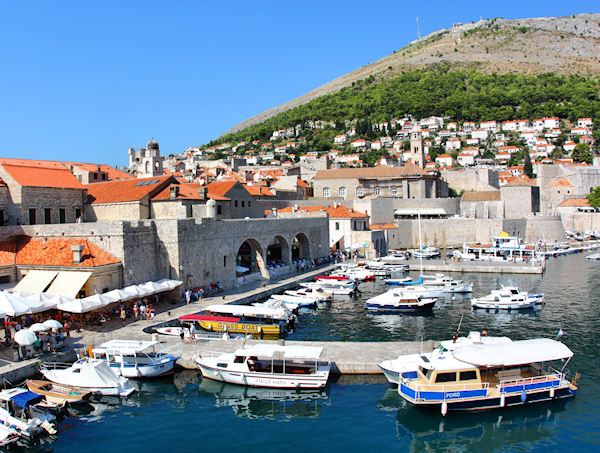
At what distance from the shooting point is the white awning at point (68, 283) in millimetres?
19609

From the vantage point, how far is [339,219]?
1838 inches

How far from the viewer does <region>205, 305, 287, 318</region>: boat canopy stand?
838 inches

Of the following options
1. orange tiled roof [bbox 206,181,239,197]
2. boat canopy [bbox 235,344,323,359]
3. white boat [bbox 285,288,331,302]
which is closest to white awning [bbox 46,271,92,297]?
boat canopy [bbox 235,344,323,359]

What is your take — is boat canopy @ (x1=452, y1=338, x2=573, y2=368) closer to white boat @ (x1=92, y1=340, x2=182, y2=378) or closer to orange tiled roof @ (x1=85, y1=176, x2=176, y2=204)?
white boat @ (x1=92, y1=340, x2=182, y2=378)

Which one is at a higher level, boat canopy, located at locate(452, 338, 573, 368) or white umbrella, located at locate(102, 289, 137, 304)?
white umbrella, located at locate(102, 289, 137, 304)

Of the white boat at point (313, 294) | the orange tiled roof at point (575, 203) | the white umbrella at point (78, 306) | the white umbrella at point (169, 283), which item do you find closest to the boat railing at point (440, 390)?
the white umbrella at point (78, 306)

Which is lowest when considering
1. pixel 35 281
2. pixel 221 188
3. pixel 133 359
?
pixel 133 359

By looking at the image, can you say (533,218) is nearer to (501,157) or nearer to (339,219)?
(339,219)

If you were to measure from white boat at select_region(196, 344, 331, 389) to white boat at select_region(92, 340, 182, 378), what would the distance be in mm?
1275

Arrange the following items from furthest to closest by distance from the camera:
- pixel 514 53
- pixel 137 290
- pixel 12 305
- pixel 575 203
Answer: pixel 514 53 < pixel 575 203 < pixel 137 290 < pixel 12 305

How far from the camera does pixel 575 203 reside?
62688 mm

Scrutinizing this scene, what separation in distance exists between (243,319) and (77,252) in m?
7.70

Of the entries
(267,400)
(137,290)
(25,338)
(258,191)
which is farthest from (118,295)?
(258,191)

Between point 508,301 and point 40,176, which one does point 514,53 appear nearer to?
point 508,301
